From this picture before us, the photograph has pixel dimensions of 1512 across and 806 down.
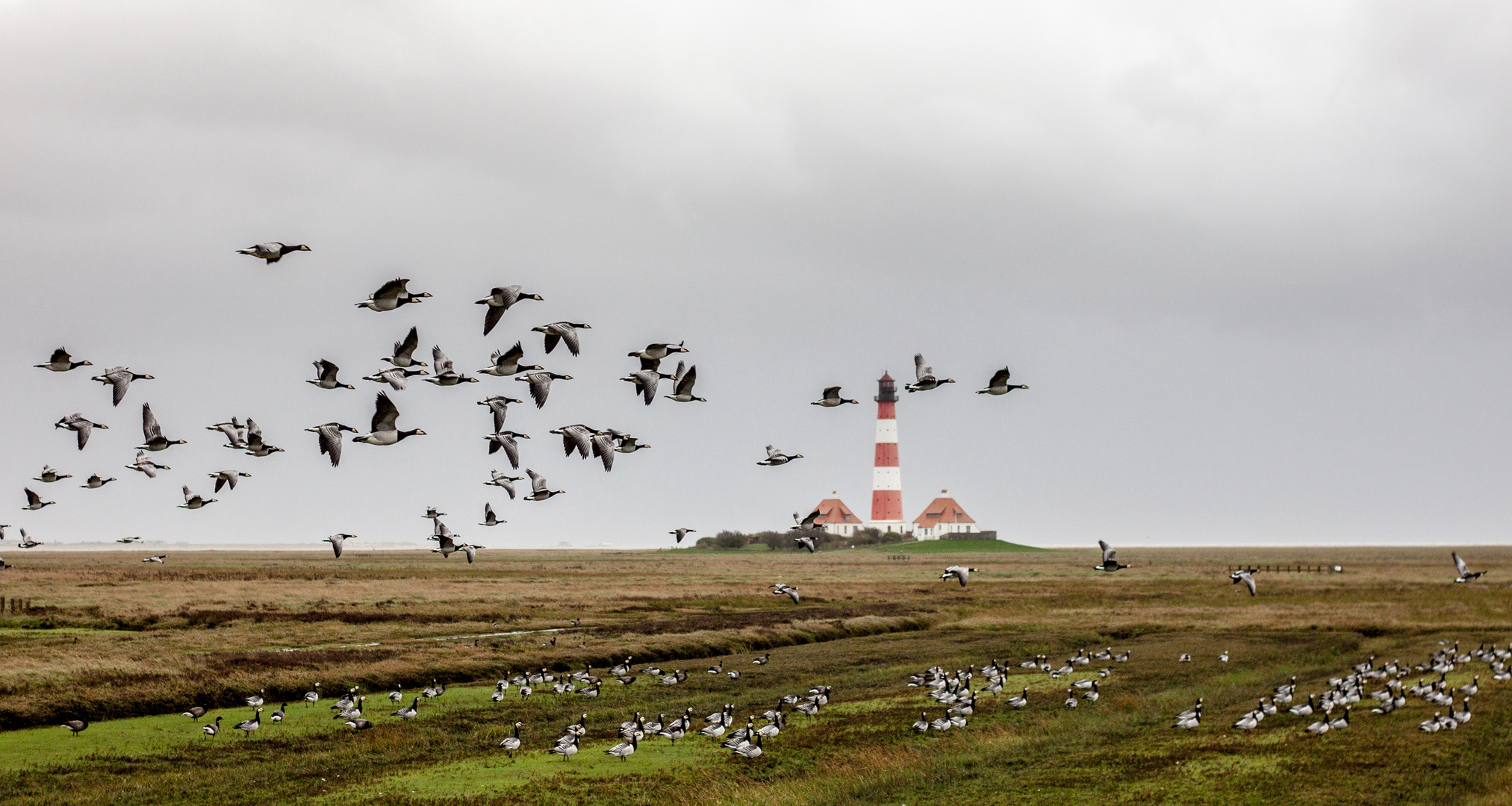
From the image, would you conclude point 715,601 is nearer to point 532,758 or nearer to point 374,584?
point 374,584

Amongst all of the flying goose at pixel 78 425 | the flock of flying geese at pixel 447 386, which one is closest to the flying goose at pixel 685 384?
the flock of flying geese at pixel 447 386

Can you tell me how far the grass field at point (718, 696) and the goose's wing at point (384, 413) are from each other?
25.3ft

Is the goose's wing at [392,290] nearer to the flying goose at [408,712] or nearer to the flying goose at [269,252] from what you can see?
the flying goose at [269,252]

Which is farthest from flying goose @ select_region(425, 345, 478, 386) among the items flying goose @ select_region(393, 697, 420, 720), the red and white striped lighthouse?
the red and white striped lighthouse

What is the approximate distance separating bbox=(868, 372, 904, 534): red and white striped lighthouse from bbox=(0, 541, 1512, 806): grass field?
3872 inches

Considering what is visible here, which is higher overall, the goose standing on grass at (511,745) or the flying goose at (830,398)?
the flying goose at (830,398)

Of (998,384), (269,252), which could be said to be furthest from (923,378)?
(269,252)

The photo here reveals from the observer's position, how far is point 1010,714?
36406mm

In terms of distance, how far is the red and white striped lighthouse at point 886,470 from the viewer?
18025cm

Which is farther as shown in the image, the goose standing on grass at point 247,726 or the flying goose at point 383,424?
the goose standing on grass at point 247,726

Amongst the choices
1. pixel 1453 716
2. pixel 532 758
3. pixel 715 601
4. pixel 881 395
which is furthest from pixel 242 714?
pixel 881 395

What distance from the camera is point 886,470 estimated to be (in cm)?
18675

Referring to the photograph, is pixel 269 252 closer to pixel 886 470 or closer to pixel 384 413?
pixel 384 413

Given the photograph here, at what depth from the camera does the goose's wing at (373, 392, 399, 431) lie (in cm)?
2506
